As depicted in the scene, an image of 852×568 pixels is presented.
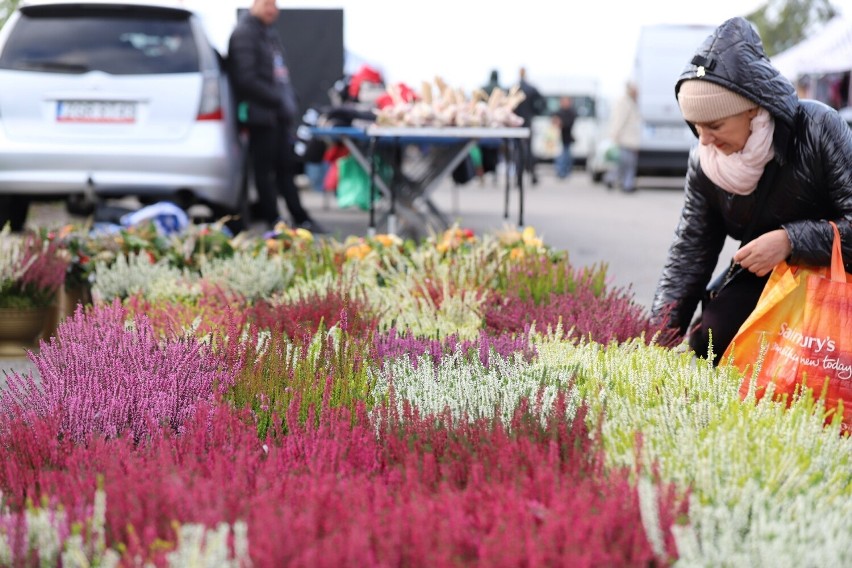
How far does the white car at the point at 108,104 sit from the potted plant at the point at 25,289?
3.06 meters

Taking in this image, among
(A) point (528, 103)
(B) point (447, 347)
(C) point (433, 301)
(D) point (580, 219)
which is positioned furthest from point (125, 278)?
(A) point (528, 103)

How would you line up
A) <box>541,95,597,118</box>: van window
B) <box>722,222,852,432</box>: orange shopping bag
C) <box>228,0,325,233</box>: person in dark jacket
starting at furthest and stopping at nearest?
1. <box>541,95,597,118</box>: van window
2. <box>228,0,325,233</box>: person in dark jacket
3. <box>722,222,852,432</box>: orange shopping bag

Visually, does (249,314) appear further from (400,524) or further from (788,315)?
(400,524)

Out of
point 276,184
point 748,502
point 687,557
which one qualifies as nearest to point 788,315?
point 748,502

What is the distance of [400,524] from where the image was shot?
205cm

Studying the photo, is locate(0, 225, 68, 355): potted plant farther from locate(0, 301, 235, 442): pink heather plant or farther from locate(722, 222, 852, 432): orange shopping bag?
locate(722, 222, 852, 432): orange shopping bag

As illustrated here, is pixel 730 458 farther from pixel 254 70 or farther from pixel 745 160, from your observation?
pixel 254 70

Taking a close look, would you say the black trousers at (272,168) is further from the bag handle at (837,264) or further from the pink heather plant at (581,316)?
the bag handle at (837,264)

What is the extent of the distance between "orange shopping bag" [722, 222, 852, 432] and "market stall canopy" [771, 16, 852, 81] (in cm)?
1728

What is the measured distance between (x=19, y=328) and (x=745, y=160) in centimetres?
380

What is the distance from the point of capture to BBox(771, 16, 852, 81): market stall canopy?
69.4 ft

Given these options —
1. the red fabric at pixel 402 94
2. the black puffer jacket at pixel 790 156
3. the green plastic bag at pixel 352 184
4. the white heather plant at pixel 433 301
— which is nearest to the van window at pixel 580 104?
the green plastic bag at pixel 352 184

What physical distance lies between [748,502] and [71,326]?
2524 mm

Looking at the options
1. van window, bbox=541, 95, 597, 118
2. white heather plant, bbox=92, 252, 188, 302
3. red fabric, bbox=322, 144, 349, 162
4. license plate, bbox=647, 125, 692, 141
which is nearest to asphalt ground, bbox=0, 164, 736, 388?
white heather plant, bbox=92, 252, 188, 302
